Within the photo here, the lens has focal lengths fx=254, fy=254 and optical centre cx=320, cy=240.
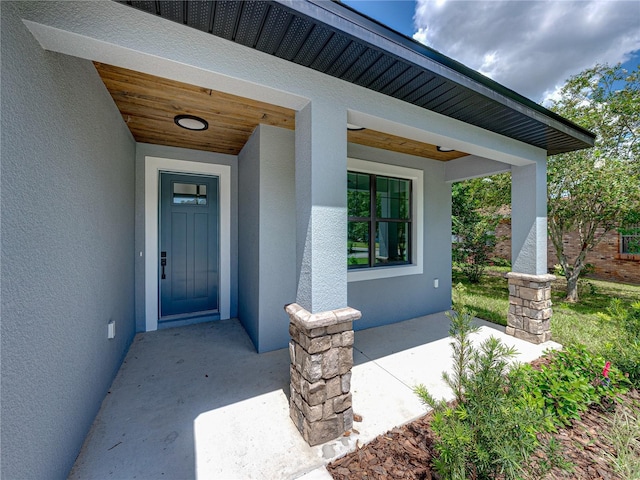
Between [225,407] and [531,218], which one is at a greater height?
[531,218]

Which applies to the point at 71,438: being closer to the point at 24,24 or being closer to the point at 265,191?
the point at 24,24

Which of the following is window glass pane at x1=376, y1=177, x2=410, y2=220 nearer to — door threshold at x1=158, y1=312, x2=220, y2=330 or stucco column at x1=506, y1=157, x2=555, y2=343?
stucco column at x1=506, y1=157, x2=555, y2=343

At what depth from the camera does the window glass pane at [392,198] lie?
4516mm

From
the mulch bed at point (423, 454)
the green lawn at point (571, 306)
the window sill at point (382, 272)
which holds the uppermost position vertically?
the window sill at point (382, 272)

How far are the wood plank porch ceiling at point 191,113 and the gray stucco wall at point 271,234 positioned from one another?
0.28 metres

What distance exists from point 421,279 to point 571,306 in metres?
3.59

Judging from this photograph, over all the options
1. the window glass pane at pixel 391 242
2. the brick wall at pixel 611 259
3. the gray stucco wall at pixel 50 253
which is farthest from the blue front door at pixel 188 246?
the brick wall at pixel 611 259

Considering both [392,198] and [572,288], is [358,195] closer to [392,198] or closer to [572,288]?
[392,198]

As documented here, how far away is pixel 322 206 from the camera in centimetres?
200

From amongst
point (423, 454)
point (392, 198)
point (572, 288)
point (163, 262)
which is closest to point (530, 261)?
point (392, 198)

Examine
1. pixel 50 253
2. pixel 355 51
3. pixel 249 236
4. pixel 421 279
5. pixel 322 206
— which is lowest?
pixel 421 279

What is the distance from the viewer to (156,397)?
239 cm

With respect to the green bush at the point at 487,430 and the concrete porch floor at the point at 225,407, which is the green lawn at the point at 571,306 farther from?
the green bush at the point at 487,430

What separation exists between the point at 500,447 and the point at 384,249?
3.43m
